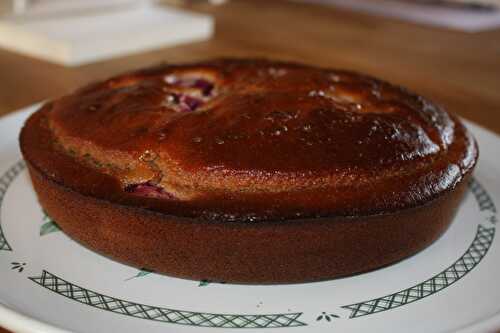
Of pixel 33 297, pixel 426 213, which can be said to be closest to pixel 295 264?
pixel 426 213

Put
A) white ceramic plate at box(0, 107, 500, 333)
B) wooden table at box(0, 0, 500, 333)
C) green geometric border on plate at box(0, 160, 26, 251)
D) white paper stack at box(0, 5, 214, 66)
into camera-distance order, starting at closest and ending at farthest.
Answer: white ceramic plate at box(0, 107, 500, 333) → green geometric border on plate at box(0, 160, 26, 251) → wooden table at box(0, 0, 500, 333) → white paper stack at box(0, 5, 214, 66)

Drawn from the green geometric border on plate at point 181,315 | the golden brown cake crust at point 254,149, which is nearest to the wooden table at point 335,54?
the golden brown cake crust at point 254,149

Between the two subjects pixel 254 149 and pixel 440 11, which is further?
pixel 440 11

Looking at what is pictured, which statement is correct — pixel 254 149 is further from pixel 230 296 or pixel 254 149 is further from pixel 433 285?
pixel 433 285

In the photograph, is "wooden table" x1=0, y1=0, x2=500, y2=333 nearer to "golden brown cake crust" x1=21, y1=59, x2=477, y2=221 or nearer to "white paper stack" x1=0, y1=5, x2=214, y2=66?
"white paper stack" x1=0, y1=5, x2=214, y2=66

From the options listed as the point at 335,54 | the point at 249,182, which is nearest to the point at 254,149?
the point at 249,182

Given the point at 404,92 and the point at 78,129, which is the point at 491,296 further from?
the point at 78,129

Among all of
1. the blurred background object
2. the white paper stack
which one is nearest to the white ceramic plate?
the white paper stack
